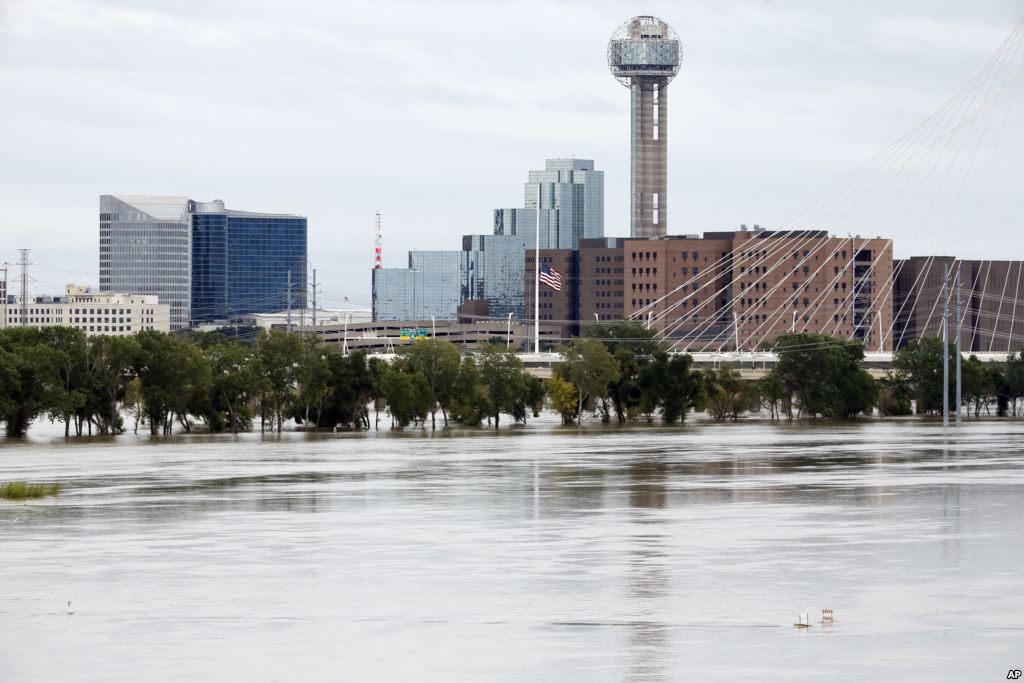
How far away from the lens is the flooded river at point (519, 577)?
2034 cm

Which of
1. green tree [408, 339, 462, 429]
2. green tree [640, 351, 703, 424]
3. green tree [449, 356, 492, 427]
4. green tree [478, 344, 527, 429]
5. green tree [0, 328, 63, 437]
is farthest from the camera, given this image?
green tree [640, 351, 703, 424]

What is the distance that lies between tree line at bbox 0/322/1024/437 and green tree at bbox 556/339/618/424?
0.47 ft

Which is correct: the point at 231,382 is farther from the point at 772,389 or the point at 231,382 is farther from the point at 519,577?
the point at 519,577

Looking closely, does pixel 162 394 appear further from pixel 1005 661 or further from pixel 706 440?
pixel 1005 661

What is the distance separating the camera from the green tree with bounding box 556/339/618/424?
5128 inches

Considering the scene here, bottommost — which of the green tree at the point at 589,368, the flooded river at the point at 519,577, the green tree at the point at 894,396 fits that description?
the flooded river at the point at 519,577

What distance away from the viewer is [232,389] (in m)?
113

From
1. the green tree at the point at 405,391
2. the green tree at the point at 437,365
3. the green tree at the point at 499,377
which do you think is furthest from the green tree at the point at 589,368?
the green tree at the point at 405,391

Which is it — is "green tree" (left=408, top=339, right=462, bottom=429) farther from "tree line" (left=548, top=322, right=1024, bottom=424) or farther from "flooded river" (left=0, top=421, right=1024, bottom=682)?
"flooded river" (left=0, top=421, right=1024, bottom=682)

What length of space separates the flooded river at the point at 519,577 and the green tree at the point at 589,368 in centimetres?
7480

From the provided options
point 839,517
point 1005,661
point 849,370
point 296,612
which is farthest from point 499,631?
point 849,370

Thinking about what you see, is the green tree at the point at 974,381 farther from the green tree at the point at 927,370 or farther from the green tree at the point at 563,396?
the green tree at the point at 563,396

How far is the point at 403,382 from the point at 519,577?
91.2 m

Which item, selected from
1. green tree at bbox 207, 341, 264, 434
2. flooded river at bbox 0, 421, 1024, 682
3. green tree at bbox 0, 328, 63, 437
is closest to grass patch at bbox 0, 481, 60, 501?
flooded river at bbox 0, 421, 1024, 682
